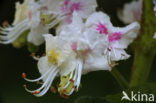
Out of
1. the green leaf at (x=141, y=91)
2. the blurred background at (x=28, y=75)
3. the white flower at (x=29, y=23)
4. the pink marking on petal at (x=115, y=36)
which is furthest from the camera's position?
the blurred background at (x=28, y=75)

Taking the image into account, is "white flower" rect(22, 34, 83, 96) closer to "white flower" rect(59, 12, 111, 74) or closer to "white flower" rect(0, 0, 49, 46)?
"white flower" rect(59, 12, 111, 74)

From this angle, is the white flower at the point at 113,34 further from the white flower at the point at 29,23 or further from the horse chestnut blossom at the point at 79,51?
the white flower at the point at 29,23

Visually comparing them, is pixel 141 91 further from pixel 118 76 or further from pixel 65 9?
pixel 65 9

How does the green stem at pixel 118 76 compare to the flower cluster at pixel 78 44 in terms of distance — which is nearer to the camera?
the flower cluster at pixel 78 44

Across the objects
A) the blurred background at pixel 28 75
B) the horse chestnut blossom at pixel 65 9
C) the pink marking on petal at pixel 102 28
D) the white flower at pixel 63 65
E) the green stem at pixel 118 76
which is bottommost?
the blurred background at pixel 28 75

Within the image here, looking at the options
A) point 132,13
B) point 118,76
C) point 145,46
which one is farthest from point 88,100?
point 132,13

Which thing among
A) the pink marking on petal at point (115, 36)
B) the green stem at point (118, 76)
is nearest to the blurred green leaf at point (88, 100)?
the green stem at point (118, 76)
